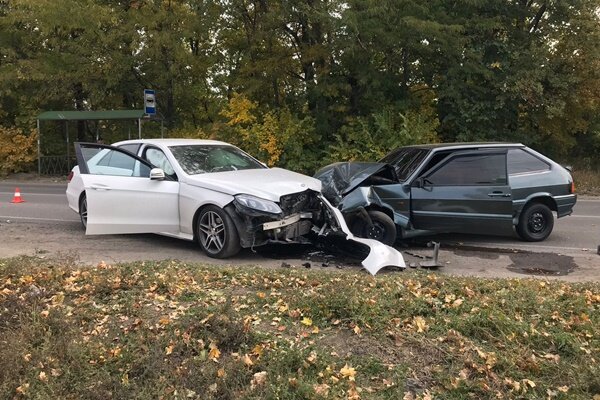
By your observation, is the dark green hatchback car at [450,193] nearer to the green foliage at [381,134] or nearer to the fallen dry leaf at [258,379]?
the fallen dry leaf at [258,379]

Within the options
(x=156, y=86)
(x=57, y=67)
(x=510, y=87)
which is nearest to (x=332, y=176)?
(x=510, y=87)

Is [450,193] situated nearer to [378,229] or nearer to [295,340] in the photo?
[378,229]

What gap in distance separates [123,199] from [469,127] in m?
12.6

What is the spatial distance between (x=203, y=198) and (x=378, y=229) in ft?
8.03

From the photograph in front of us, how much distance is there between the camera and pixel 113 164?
26.8ft

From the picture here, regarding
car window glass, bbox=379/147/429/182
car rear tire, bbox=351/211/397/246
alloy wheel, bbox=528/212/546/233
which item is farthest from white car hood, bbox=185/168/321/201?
alloy wheel, bbox=528/212/546/233

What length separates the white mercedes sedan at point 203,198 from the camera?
6.81 metres

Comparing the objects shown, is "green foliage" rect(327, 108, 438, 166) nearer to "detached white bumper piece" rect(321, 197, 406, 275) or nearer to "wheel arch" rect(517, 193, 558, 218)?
"wheel arch" rect(517, 193, 558, 218)

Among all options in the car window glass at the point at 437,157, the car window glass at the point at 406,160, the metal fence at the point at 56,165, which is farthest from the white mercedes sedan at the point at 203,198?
the metal fence at the point at 56,165

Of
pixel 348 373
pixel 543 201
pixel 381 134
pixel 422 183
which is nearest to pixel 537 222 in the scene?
pixel 543 201

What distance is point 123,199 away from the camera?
25.5 ft

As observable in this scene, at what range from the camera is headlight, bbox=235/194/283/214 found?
6.68m

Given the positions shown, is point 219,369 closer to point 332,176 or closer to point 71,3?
point 332,176

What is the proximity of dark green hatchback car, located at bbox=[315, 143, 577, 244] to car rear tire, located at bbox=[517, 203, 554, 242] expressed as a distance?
0.05ft
